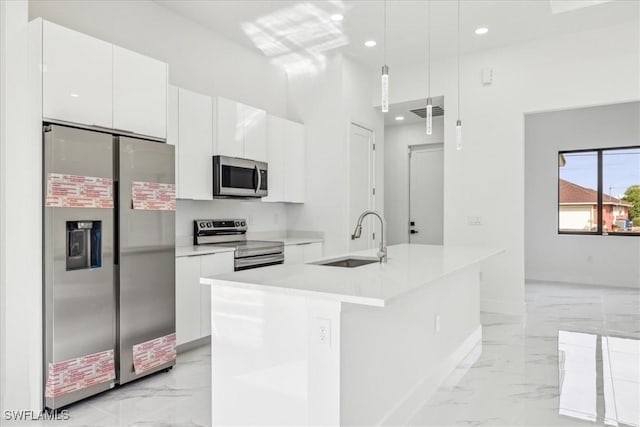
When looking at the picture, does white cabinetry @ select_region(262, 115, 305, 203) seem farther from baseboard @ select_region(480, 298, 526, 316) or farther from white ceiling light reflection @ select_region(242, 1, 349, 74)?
baseboard @ select_region(480, 298, 526, 316)

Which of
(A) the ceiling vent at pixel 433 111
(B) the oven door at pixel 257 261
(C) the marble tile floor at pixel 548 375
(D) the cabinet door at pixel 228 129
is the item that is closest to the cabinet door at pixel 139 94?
(D) the cabinet door at pixel 228 129

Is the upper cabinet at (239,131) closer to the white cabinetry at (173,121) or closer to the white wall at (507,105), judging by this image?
the white cabinetry at (173,121)

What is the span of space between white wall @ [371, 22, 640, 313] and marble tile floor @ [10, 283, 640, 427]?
1.09 metres

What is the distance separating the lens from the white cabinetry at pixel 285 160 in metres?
4.94

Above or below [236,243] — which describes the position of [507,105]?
above

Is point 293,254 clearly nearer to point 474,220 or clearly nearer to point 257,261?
point 257,261

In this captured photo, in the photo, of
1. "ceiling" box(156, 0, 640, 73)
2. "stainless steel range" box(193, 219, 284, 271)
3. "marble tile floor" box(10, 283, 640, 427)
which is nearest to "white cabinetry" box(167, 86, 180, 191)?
"stainless steel range" box(193, 219, 284, 271)

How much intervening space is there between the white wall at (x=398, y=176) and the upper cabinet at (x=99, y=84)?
15.7ft

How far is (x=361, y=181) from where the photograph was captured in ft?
18.4

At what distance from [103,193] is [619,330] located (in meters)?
4.92

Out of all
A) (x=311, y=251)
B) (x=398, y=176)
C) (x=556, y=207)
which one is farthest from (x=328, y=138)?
(x=556, y=207)

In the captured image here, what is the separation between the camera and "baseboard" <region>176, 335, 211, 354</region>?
3.61m

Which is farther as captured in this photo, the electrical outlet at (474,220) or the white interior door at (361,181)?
the white interior door at (361,181)

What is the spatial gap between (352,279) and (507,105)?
387 cm
